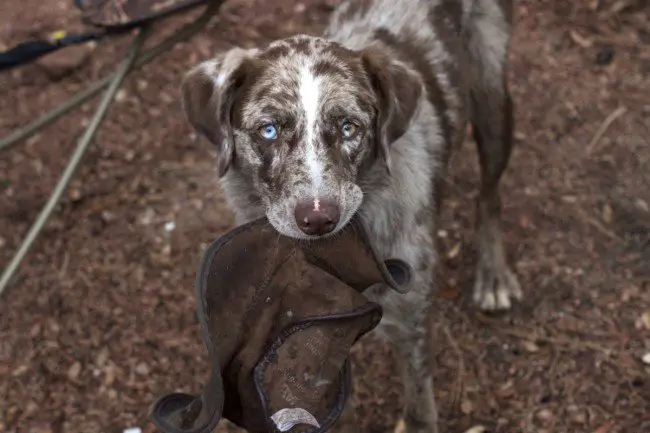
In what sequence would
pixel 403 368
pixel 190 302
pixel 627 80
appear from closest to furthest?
pixel 403 368, pixel 190 302, pixel 627 80

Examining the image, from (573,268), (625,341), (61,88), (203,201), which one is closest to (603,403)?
(625,341)

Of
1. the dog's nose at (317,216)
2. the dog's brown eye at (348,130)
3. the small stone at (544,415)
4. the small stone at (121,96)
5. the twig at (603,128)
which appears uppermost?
the dog's brown eye at (348,130)

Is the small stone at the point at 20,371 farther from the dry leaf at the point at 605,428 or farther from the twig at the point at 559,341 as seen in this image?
the dry leaf at the point at 605,428

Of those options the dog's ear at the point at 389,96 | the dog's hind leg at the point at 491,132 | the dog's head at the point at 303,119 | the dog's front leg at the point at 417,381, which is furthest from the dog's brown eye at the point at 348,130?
the dog's hind leg at the point at 491,132

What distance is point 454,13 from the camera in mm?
3596

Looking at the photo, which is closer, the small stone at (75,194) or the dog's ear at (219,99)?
the dog's ear at (219,99)

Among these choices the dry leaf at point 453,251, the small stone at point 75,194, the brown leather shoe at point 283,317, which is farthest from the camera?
the small stone at point 75,194

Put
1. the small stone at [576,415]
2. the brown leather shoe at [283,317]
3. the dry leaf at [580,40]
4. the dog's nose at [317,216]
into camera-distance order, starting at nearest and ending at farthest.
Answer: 1. the dog's nose at [317,216]
2. the brown leather shoe at [283,317]
3. the small stone at [576,415]
4. the dry leaf at [580,40]

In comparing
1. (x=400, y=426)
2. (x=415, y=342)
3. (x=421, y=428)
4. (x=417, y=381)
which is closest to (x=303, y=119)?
(x=415, y=342)

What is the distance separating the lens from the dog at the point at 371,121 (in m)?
Result: 2.66

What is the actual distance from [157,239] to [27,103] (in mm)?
1475

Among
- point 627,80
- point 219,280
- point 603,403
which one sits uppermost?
point 219,280

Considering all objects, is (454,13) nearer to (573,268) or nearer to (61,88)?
(573,268)

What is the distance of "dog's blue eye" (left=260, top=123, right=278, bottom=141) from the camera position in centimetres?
271
